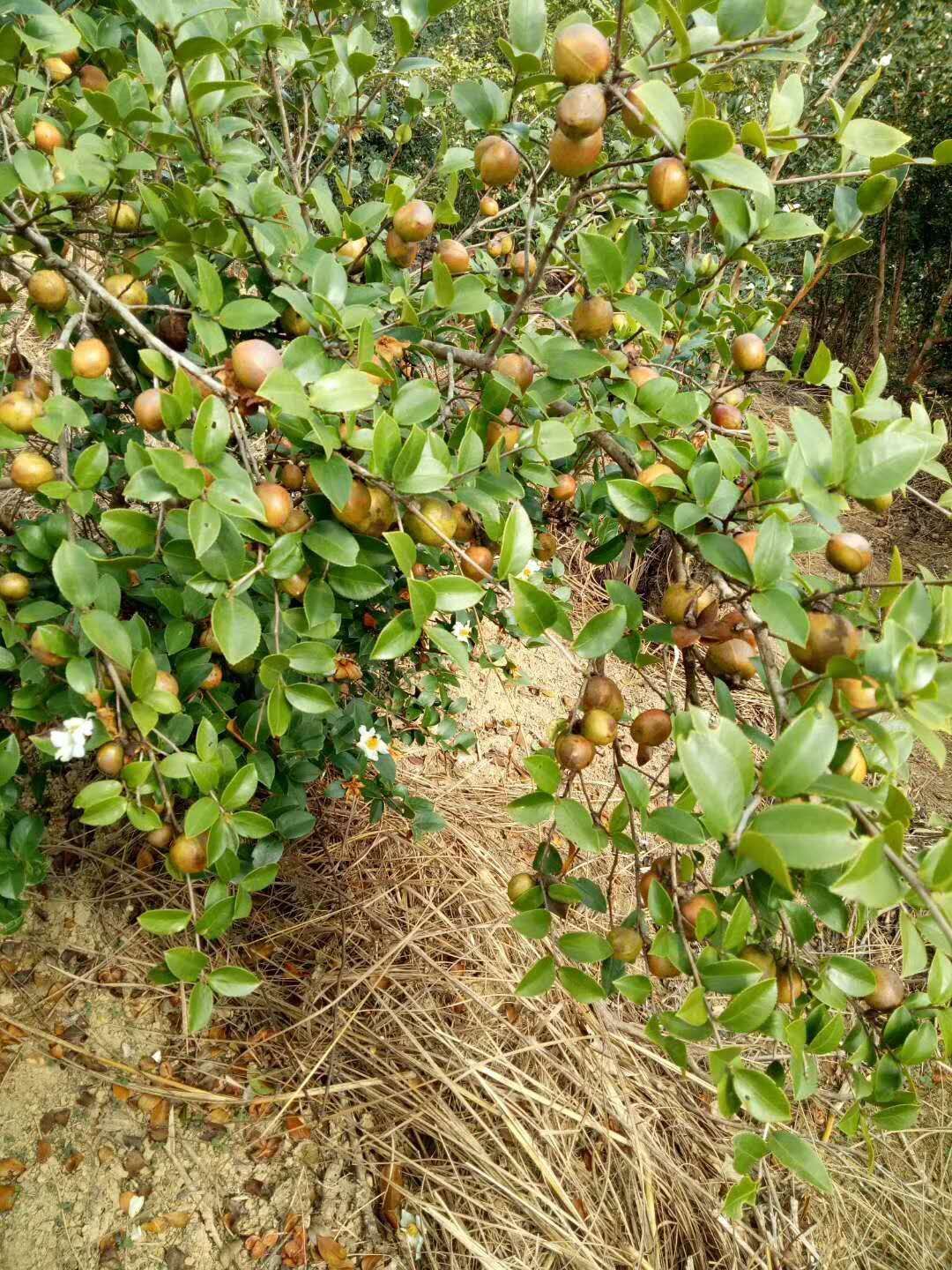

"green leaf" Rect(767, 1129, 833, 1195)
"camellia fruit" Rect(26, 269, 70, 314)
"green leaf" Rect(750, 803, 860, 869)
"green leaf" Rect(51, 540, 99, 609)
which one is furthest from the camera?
"camellia fruit" Rect(26, 269, 70, 314)

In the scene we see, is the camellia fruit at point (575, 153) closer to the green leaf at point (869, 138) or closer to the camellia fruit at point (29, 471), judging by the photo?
the green leaf at point (869, 138)

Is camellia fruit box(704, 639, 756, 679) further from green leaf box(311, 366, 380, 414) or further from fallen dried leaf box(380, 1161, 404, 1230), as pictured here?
fallen dried leaf box(380, 1161, 404, 1230)

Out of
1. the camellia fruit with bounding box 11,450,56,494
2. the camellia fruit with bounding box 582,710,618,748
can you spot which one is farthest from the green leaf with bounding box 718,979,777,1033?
the camellia fruit with bounding box 11,450,56,494

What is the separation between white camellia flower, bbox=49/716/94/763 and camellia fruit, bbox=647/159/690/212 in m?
0.66

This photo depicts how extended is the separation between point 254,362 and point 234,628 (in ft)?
0.77

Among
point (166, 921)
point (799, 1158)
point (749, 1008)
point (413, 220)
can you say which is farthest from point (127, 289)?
point (799, 1158)

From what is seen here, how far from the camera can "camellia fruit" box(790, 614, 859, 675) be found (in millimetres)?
586

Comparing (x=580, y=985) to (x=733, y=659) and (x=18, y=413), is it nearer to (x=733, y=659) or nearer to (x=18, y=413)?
(x=733, y=659)

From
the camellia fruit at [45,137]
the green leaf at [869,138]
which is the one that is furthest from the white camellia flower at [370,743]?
the green leaf at [869,138]

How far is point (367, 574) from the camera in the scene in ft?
2.42

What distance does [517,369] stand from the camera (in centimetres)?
82

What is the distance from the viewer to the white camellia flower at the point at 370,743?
4.28 ft

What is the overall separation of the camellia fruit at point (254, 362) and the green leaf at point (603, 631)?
360 millimetres

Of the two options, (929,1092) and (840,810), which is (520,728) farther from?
(840,810)
